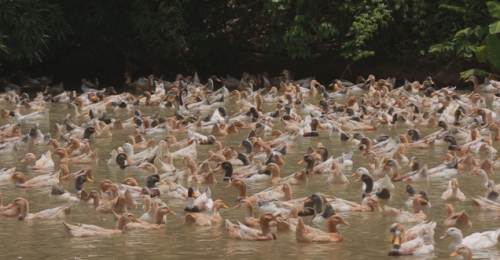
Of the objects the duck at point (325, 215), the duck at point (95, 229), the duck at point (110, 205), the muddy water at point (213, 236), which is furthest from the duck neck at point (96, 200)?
the duck at point (325, 215)

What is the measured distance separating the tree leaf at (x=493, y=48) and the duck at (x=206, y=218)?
15.3m

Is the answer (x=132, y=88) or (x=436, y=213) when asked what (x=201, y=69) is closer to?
(x=132, y=88)

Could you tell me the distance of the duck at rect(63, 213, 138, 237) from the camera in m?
11.7

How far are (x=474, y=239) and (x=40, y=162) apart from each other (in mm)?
8236

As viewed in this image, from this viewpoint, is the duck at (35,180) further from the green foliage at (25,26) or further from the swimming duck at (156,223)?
the green foliage at (25,26)

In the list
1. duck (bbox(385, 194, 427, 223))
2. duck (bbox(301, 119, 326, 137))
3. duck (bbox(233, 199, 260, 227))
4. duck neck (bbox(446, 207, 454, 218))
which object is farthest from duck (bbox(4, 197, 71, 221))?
duck (bbox(301, 119, 326, 137))

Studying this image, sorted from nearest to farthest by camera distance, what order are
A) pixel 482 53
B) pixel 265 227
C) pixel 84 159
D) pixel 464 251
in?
1. pixel 464 251
2. pixel 265 227
3. pixel 84 159
4. pixel 482 53

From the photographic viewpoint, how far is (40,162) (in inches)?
658

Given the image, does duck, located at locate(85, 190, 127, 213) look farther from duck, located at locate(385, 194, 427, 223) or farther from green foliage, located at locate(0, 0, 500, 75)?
green foliage, located at locate(0, 0, 500, 75)

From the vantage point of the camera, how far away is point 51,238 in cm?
1170

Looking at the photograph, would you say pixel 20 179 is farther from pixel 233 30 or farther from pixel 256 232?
pixel 233 30

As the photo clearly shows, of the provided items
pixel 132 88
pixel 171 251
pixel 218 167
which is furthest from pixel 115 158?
pixel 132 88

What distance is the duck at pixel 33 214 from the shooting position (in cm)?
1256

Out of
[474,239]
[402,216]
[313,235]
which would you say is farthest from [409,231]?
[402,216]
